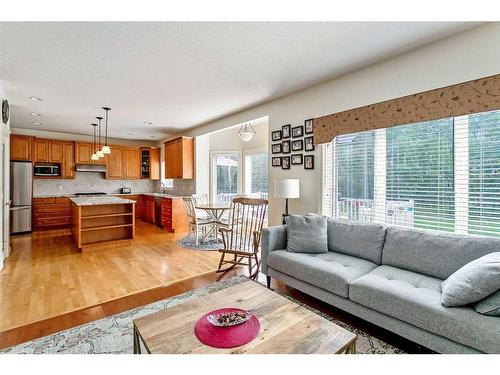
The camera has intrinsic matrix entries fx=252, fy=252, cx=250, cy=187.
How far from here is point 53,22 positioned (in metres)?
2.03

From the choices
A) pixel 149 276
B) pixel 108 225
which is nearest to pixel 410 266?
pixel 149 276

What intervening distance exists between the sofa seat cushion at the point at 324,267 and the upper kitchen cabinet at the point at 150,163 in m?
6.14

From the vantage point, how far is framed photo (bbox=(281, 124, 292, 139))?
381 cm

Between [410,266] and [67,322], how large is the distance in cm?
304

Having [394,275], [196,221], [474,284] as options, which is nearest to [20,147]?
[196,221]

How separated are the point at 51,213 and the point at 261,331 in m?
6.85

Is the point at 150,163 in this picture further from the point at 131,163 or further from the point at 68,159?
the point at 68,159

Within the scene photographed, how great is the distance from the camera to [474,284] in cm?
152

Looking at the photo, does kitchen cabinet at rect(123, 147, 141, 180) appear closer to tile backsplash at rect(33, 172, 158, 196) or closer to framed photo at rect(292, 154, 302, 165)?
tile backsplash at rect(33, 172, 158, 196)

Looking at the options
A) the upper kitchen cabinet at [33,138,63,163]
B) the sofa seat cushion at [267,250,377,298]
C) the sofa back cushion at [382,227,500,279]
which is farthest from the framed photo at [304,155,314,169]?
the upper kitchen cabinet at [33,138,63,163]

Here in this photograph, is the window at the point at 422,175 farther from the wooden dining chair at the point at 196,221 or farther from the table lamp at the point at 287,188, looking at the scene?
the wooden dining chair at the point at 196,221

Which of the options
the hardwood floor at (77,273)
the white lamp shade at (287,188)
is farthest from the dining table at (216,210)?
the white lamp shade at (287,188)

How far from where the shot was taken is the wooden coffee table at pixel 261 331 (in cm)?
123
